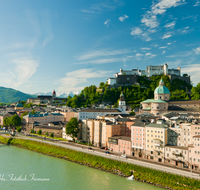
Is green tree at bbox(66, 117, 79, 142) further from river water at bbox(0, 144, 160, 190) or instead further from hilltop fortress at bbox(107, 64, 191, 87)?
hilltop fortress at bbox(107, 64, 191, 87)

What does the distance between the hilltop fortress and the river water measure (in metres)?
66.6

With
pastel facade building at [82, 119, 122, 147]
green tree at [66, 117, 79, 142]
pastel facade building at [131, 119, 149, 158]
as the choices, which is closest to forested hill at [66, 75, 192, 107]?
pastel facade building at [82, 119, 122, 147]

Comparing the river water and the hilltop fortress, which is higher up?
the hilltop fortress

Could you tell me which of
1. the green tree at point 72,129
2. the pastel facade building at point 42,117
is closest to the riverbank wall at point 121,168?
the green tree at point 72,129

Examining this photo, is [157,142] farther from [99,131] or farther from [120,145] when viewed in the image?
[99,131]

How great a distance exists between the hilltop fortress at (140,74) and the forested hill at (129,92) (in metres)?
3.39

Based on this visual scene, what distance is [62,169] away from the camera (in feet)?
91.9

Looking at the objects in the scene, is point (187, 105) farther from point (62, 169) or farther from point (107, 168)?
point (62, 169)

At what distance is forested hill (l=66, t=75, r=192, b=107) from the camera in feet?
269

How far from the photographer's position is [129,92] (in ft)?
Answer: 276

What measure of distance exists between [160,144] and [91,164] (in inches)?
408

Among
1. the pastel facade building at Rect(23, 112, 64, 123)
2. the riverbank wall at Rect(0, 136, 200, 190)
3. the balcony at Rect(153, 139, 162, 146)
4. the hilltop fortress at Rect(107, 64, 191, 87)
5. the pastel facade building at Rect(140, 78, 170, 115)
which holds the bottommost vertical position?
the riverbank wall at Rect(0, 136, 200, 190)

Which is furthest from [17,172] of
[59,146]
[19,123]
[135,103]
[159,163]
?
[135,103]

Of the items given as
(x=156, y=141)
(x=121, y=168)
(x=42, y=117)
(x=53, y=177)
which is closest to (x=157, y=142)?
(x=156, y=141)
